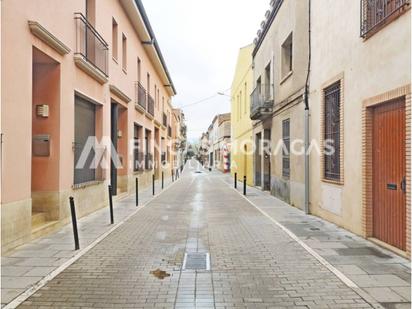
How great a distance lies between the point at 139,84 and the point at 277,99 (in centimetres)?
Result: 678

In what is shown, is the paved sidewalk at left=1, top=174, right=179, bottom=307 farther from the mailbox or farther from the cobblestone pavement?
the mailbox

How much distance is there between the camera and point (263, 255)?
637 centimetres

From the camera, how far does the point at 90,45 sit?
1078 cm

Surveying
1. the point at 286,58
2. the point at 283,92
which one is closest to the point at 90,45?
the point at 283,92

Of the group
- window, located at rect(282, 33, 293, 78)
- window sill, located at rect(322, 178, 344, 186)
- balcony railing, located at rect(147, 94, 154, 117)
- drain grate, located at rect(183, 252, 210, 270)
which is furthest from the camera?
balcony railing, located at rect(147, 94, 154, 117)

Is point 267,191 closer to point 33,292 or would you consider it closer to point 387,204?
point 387,204

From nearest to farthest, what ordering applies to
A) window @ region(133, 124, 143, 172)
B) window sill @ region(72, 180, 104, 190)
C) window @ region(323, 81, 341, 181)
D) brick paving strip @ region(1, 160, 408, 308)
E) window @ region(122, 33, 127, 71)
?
brick paving strip @ region(1, 160, 408, 308) < window @ region(323, 81, 341, 181) < window sill @ region(72, 180, 104, 190) < window @ region(122, 33, 127, 71) < window @ region(133, 124, 143, 172)

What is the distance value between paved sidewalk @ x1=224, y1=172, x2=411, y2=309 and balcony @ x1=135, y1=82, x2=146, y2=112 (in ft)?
35.4

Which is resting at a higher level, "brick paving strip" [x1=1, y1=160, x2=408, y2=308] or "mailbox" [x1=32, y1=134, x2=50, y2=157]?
"mailbox" [x1=32, y1=134, x2=50, y2=157]

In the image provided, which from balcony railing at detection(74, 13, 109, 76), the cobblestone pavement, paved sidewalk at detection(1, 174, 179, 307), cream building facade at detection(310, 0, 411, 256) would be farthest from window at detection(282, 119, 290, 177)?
paved sidewalk at detection(1, 174, 179, 307)

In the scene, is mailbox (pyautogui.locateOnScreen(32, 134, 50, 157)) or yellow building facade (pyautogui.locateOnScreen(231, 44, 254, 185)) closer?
mailbox (pyautogui.locateOnScreen(32, 134, 50, 157))

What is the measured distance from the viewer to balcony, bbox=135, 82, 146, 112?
60.2 ft

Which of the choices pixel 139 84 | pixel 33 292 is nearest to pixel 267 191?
pixel 139 84

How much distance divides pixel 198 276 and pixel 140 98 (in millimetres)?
14816
